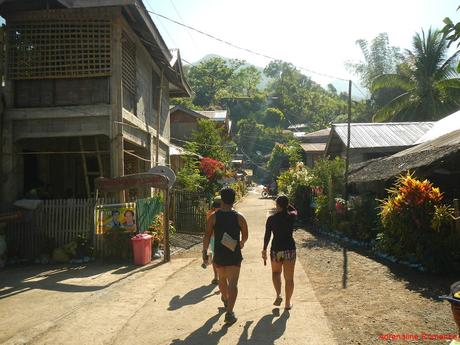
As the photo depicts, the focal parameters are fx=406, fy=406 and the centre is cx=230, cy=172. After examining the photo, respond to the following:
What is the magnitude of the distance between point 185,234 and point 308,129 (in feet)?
189

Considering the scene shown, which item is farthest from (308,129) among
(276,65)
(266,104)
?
(276,65)

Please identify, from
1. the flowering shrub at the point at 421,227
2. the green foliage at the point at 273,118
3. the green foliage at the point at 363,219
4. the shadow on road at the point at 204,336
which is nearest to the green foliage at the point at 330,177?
the green foliage at the point at 363,219

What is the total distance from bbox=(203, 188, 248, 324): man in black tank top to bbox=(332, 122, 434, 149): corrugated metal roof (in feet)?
47.8

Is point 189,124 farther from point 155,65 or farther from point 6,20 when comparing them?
point 6,20

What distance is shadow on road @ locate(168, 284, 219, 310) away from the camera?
637 cm

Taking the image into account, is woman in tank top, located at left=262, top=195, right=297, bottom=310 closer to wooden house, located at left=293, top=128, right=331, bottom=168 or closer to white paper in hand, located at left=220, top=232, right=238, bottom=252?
white paper in hand, located at left=220, top=232, right=238, bottom=252

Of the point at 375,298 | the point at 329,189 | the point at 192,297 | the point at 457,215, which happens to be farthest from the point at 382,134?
the point at 192,297

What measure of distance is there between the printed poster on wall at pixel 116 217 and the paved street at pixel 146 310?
114 centimetres

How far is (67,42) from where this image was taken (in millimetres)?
11062

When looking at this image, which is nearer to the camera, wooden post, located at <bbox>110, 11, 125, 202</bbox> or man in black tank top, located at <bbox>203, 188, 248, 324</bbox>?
man in black tank top, located at <bbox>203, 188, 248, 324</bbox>

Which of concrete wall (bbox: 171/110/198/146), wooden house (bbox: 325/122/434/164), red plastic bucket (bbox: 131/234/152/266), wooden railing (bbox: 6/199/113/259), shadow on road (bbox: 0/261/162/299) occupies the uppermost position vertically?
concrete wall (bbox: 171/110/198/146)

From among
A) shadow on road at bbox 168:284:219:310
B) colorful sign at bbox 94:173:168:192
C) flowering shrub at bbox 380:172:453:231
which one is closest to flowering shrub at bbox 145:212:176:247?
colorful sign at bbox 94:173:168:192

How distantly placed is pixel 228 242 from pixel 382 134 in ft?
56.1

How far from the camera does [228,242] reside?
17.4ft
